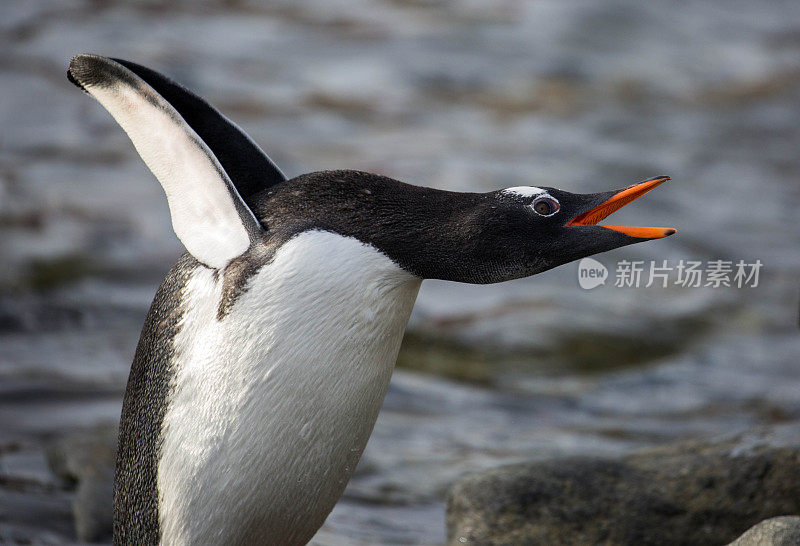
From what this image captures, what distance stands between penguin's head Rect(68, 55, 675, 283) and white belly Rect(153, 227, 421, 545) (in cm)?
6

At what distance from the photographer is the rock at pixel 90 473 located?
12.4 ft

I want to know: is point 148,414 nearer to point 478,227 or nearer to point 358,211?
point 358,211

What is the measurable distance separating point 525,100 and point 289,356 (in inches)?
377

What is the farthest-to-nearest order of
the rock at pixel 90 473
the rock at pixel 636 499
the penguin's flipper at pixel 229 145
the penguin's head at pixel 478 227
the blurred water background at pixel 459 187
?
the blurred water background at pixel 459 187 < the rock at pixel 90 473 < the rock at pixel 636 499 < the penguin's flipper at pixel 229 145 < the penguin's head at pixel 478 227

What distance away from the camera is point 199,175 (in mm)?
2760

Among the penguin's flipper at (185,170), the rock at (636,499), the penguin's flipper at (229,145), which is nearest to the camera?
the penguin's flipper at (185,170)

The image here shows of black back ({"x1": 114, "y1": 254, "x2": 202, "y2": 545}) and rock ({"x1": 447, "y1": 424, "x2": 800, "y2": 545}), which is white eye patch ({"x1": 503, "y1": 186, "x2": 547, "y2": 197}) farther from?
rock ({"x1": 447, "y1": 424, "x2": 800, "y2": 545})

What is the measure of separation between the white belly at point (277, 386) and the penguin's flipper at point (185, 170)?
0.09 metres

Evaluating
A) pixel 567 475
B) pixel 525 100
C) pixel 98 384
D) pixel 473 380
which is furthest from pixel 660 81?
pixel 567 475

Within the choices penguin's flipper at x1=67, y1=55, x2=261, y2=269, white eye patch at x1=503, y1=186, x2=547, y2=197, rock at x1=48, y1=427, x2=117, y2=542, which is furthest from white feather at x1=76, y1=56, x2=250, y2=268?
rock at x1=48, y1=427, x2=117, y2=542

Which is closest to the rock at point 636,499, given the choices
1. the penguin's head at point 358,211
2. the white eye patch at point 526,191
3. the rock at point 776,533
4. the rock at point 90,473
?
the rock at point 776,533

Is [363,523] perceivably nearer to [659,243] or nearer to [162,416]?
[162,416]

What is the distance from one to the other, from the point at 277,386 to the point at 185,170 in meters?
0.59

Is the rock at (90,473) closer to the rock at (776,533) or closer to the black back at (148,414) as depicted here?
the black back at (148,414)
